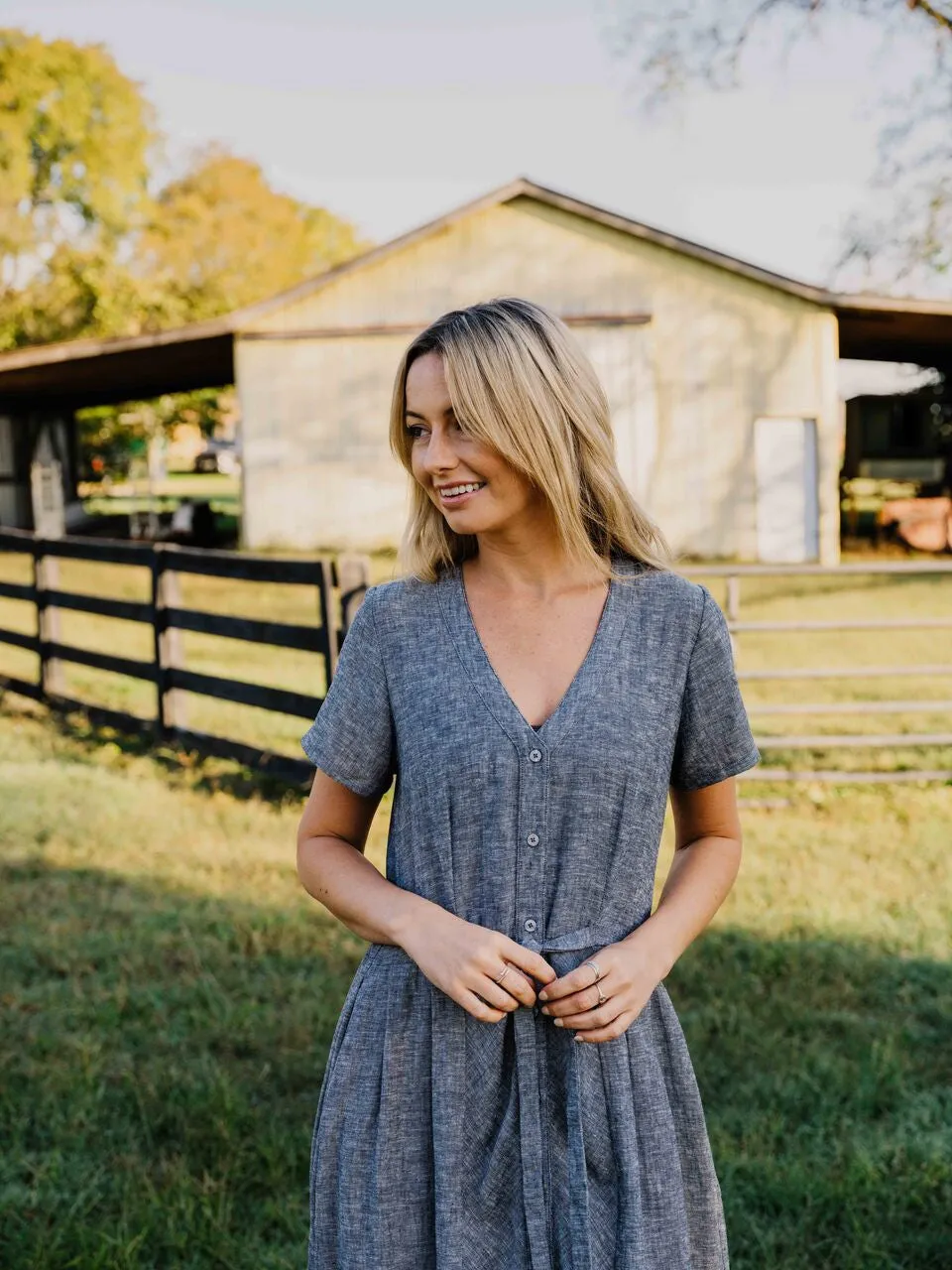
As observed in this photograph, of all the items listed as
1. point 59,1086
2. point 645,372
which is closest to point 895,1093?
point 59,1086

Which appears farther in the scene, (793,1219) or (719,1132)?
(719,1132)

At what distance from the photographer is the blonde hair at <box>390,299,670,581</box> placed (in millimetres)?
1817

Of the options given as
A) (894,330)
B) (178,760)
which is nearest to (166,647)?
(178,760)

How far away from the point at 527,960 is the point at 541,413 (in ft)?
2.38

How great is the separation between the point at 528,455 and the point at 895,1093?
2.92 meters

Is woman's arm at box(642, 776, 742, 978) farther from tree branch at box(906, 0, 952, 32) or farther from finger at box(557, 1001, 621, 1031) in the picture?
tree branch at box(906, 0, 952, 32)

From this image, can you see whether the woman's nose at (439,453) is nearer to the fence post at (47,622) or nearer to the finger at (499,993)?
the finger at (499,993)

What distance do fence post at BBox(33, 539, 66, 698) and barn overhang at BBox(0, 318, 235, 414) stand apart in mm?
9507

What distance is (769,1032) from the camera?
4336 mm

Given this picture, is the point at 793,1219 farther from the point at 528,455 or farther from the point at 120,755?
the point at 120,755

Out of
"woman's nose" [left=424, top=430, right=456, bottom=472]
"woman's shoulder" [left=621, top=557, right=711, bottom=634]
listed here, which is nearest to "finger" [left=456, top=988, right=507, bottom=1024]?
"woman's shoulder" [left=621, top=557, right=711, bottom=634]

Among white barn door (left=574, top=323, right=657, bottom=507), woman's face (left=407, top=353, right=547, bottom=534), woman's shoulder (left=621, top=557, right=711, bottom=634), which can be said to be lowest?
woman's shoulder (left=621, top=557, right=711, bottom=634)

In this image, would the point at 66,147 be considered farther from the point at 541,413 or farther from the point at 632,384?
the point at 541,413

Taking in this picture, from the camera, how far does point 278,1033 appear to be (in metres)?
4.41
